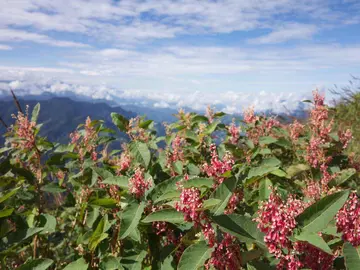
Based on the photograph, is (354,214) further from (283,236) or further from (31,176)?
(31,176)

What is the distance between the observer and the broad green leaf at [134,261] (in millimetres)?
2732

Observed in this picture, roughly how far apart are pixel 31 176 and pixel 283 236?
3364 mm

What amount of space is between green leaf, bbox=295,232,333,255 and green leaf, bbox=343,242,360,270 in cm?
22

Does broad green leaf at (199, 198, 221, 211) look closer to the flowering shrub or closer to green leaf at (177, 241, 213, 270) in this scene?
the flowering shrub

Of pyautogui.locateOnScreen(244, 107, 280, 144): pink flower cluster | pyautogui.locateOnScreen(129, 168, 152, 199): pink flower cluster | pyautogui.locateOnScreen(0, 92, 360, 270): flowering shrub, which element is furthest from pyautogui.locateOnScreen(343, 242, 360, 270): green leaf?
pyautogui.locateOnScreen(244, 107, 280, 144): pink flower cluster

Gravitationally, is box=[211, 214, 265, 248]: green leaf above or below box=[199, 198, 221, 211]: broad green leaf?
below

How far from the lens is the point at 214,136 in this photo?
470 centimetres

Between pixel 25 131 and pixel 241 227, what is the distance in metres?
3.37

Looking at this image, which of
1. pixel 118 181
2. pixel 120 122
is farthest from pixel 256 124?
pixel 118 181

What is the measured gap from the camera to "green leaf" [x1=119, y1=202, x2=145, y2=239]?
2.37 metres

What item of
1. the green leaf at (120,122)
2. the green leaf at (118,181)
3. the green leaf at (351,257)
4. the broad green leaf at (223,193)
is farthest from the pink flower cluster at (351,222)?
the green leaf at (120,122)

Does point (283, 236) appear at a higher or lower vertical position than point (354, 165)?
higher

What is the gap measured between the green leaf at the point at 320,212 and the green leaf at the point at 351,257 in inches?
7.6

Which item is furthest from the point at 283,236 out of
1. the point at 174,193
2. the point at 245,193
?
the point at 245,193
